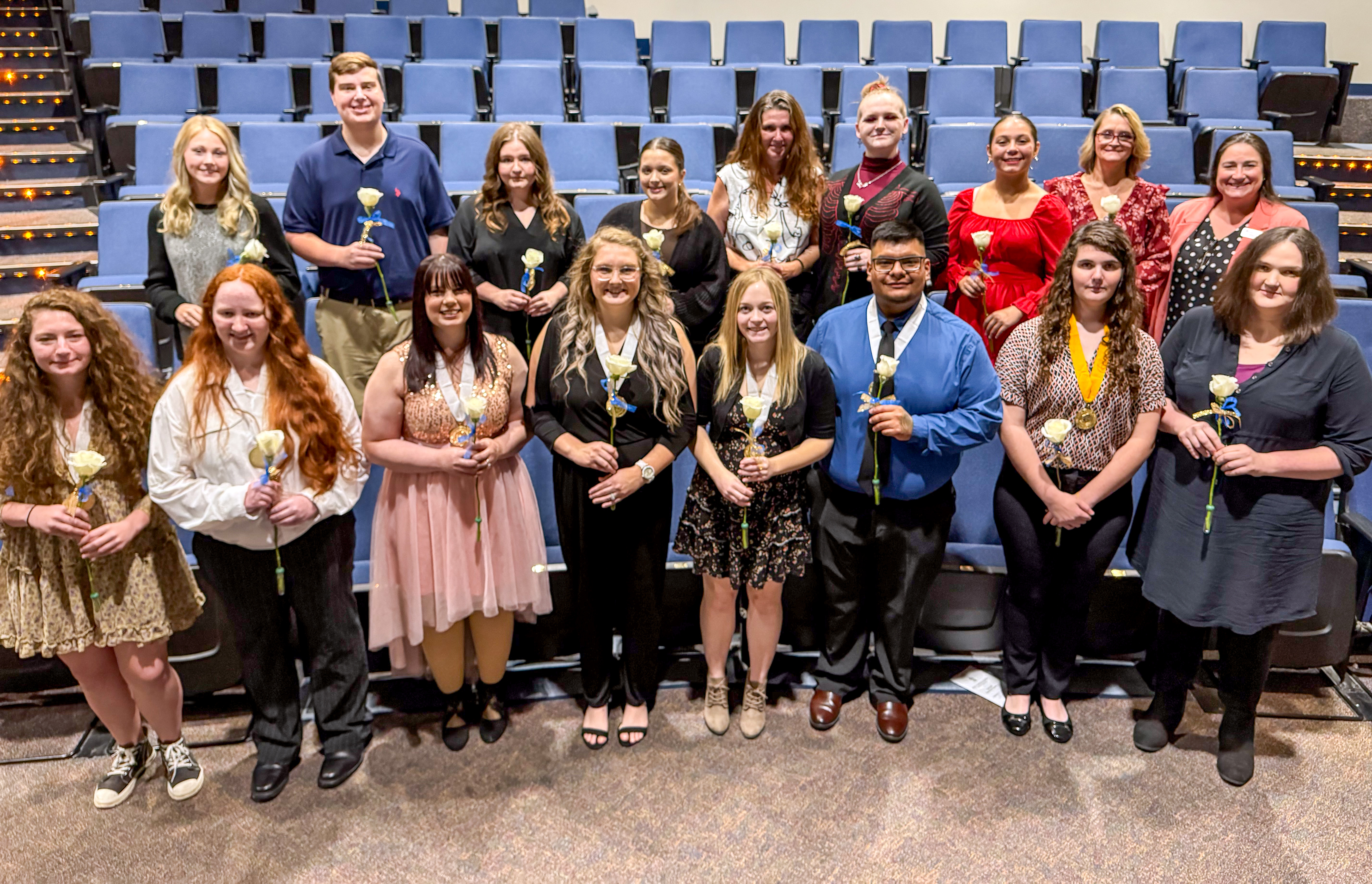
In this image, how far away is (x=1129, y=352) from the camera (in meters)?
2.25

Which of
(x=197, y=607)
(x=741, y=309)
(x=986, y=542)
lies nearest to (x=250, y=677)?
(x=197, y=607)

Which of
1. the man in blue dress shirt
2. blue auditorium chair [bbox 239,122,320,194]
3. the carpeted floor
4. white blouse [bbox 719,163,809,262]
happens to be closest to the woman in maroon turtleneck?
white blouse [bbox 719,163,809,262]

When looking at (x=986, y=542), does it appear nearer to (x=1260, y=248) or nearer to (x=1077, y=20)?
(x=1260, y=248)

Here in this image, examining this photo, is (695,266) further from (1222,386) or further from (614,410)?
(1222,386)

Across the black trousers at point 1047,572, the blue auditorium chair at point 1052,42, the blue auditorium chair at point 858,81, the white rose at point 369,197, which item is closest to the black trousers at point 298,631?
the white rose at point 369,197

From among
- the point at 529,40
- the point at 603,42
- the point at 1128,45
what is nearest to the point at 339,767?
the point at 529,40

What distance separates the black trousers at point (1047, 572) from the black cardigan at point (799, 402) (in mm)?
540

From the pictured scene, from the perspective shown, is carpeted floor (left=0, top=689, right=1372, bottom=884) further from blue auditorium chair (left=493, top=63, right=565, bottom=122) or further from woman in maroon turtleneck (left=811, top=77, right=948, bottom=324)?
blue auditorium chair (left=493, top=63, right=565, bottom=122)

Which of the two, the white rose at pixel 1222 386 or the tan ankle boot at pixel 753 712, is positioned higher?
the white rose at pixel 1222 386

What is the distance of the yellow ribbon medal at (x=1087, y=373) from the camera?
7.47ft

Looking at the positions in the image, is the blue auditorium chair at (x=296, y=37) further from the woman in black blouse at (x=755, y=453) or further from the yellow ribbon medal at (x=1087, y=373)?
the yellow ribbon medal at (x=1087, y=373)

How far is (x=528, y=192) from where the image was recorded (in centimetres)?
276

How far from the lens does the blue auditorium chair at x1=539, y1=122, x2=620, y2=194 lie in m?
4.81

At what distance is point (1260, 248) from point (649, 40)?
234 inches
